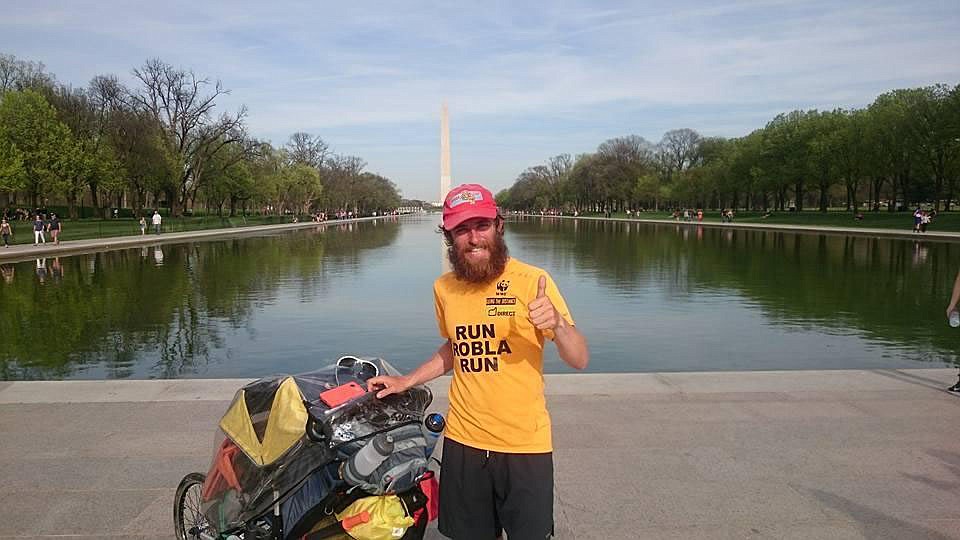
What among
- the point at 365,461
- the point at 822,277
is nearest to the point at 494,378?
the point at 365,461

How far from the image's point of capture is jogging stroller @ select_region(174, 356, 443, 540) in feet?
8.45

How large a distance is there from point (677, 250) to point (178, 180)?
45602mm

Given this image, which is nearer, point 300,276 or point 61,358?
point 61,358

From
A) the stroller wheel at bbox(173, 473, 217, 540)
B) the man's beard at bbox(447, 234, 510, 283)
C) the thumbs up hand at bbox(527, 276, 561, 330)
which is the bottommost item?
the stroller wheel at bbox(173, 473, 217, 540)

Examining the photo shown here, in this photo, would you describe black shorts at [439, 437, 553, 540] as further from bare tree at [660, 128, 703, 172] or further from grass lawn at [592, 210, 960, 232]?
bare tree at [660, 128, 703, 172]

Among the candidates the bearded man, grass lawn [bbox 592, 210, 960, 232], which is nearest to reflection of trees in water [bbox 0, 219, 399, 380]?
the bearded man

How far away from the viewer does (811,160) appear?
2434 inches

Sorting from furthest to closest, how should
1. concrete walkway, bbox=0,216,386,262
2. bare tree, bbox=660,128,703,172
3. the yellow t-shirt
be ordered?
bare tree, bbox=660,128,703,172
concrete walkway, bbox=0,216,386,262
the yellow t-shirt

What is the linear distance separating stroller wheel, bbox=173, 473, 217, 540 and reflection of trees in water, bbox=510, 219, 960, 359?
32.8 ft

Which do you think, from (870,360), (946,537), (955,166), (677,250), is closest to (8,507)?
(946,537)

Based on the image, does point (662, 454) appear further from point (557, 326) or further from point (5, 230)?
point (5, 230)

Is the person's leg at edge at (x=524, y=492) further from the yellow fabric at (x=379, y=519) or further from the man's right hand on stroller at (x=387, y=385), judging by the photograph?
the man's right hand on stroller at (x=387, y=385)

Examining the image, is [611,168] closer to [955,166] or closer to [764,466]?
[955,166]

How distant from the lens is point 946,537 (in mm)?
3645
